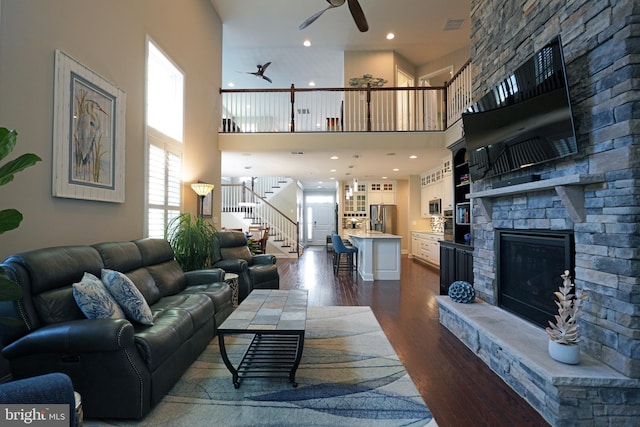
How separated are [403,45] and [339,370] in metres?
7.76

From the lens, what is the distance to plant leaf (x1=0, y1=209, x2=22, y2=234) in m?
1.38

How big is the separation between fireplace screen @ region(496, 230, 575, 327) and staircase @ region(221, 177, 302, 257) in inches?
283

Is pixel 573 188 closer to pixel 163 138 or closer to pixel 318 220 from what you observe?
pixel 163 138

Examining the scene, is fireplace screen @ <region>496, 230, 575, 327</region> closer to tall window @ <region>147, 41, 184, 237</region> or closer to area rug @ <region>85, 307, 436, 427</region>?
area rug @ <region>85, 307, 436, 427</region>

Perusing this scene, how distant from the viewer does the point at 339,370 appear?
8.18 feet

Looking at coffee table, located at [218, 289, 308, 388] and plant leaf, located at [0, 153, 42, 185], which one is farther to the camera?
coffee table, located at [218, 289, 308, 388]

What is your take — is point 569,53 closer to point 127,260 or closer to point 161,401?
point 161,401

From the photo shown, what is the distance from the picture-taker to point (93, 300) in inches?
79.7

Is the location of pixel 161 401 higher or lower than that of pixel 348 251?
lower

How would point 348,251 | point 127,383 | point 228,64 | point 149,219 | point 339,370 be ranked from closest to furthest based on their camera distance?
point 127,383 → point 339,370 → point 149,219 → point 348,251 → point 228,64

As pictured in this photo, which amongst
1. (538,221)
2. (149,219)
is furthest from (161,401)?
(538,221)

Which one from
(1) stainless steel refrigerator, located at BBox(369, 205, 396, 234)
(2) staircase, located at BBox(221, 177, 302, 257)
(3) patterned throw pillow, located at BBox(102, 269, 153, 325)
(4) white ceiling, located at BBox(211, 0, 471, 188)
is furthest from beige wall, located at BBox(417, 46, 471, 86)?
(3) patterned throw pillow, located at BBox(102, 269, 153, 325)

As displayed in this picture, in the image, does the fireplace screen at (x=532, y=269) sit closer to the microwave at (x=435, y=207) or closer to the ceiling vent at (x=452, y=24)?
the microwave at (x=435, y=207)

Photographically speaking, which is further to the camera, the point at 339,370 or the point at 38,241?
the point at 339,370
